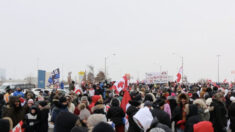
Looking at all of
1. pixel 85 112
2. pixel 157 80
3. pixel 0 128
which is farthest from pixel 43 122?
pixel 157 80

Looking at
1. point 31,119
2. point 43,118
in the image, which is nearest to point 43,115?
point 43,118

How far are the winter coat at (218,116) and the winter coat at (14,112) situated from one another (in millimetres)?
5290

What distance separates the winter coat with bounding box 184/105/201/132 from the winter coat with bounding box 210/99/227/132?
1.73 meters

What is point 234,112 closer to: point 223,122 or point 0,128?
point 223,122

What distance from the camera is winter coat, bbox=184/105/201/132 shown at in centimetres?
642

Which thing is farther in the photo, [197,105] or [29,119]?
[29,119]

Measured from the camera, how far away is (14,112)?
770 centimetres

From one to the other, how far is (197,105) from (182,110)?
1.99ft

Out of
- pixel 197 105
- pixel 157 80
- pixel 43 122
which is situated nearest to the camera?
pixel 197 105

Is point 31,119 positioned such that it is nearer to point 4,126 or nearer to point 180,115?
point 4,126

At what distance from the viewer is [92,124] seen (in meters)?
5.00

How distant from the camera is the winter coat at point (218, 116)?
26.5 feet

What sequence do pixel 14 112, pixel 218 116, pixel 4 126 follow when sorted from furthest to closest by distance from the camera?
1. pixel 218 116
2. pixel 14 112
3. pixel 4 126

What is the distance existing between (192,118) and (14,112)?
15.2ft
